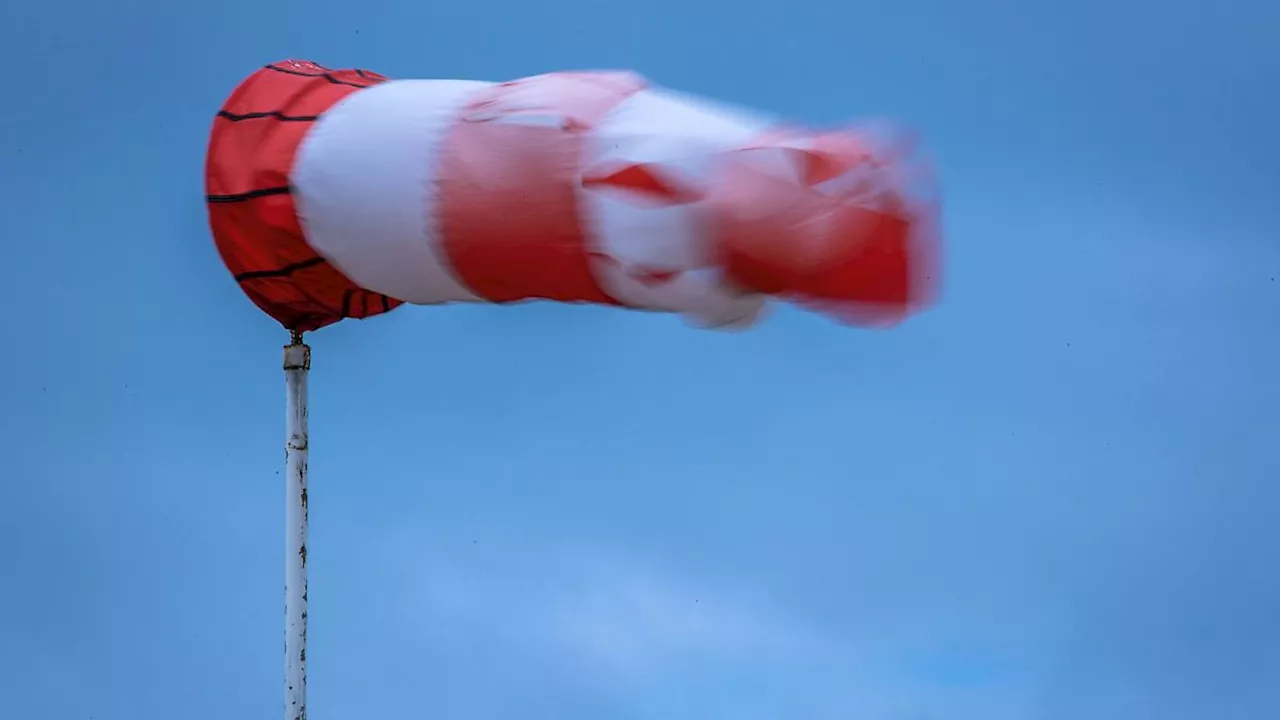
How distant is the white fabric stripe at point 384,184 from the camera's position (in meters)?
2.87

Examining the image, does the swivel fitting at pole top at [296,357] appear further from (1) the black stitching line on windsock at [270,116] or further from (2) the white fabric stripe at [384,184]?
(1) the black stitching line on windsock at [270,116]

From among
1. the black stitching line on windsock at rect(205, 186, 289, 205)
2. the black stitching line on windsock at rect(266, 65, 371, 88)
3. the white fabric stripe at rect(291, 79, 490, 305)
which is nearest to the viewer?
the white fabric stripe at rect(291, 79, 490, 305)

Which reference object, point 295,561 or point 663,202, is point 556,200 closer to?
point 663,202

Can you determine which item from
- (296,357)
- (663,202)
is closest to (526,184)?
(663,202)

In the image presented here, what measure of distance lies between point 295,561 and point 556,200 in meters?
1.07

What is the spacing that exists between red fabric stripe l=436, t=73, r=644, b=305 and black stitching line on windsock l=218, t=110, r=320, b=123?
36 centimetres

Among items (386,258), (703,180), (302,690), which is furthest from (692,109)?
(302,690)

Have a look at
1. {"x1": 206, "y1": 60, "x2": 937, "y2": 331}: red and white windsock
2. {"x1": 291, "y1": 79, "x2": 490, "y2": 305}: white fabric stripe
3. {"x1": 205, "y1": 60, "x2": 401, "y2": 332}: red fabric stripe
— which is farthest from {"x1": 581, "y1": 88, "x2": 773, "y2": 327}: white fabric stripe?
{"x1": 205, "y1": 60, "x2": 401, "y2": 332}: red fabric stripe

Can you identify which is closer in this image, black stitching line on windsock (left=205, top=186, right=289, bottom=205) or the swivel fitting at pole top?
black stitching line on windsock (left=205, top=186, right=289, bottom=205)

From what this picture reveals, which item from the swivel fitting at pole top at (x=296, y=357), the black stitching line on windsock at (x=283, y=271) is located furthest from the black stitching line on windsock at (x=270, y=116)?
the swivel fitting at pole top at (x=296, y=357)

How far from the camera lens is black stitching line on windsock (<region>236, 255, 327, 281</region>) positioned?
3076 mm

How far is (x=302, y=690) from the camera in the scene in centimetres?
331

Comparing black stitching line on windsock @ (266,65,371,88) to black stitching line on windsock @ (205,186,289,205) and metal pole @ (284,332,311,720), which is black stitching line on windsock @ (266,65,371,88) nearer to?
black stitching line on windsock @ (205,186,289,205)

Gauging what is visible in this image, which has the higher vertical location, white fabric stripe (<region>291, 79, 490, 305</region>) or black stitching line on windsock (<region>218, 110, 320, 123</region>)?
black stitching line on windsock (<region>218, 110, 320, 123</region>)
